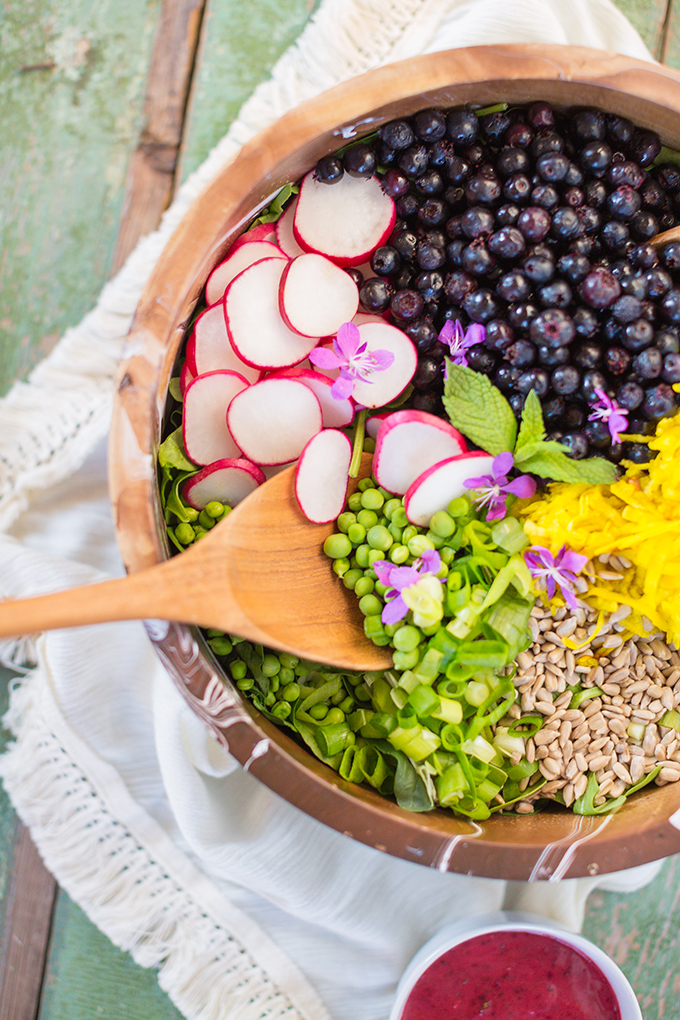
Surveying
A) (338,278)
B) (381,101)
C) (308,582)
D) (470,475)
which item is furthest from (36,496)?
(381,101)

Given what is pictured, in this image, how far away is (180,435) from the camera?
1.30m

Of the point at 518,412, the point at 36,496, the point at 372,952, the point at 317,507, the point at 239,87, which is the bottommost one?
the point at 372,952

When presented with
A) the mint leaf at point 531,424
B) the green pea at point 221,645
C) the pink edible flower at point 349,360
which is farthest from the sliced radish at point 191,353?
the mint leaf at point 531,424

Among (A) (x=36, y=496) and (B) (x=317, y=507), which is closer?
(B) (x=317, y=507)

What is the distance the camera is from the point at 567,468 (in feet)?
4.01

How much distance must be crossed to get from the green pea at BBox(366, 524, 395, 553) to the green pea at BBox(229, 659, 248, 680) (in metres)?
0.30

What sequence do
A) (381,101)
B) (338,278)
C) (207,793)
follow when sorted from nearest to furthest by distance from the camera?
(381,101)
(338,278)
(207,793)

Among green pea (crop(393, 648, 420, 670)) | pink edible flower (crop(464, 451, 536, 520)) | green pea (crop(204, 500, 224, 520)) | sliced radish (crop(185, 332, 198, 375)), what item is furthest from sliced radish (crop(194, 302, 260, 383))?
green pea (crop(393, 648, 420, 670))

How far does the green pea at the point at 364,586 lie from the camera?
4.15ft

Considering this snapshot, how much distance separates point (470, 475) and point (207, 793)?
2.67ft

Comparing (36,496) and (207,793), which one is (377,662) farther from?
(36,496)

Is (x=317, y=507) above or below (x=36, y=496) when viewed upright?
above

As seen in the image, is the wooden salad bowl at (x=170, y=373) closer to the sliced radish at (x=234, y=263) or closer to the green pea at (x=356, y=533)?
the sliced radish at (x=234, y=263)

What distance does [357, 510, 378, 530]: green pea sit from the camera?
1301mm
